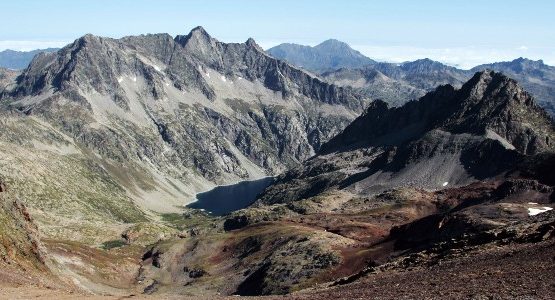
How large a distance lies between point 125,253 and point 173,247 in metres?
17.0

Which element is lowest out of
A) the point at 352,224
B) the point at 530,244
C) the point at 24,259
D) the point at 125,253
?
the point at 125,253

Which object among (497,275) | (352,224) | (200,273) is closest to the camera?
(497,275)

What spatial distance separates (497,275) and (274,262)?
79.1 m

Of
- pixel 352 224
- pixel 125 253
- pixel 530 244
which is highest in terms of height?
pixel 530 244

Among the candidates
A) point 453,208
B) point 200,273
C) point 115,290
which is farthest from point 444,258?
point 453,208

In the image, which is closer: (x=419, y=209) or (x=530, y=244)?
(x=530, y=244)

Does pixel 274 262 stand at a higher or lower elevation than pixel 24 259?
lower

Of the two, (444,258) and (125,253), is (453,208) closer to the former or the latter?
(125,253)

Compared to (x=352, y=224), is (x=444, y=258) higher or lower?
higher

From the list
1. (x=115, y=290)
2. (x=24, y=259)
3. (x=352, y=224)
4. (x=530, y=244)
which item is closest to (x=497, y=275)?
(x=530, y=244)

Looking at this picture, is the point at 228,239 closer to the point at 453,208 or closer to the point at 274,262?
the point at 274,262

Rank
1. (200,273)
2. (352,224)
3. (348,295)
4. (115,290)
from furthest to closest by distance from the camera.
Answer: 1. (352,224)
2. (200,273)
3. (115,290)
4. (348,295)

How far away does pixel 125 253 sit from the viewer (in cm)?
18062

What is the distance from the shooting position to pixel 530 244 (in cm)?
6297
